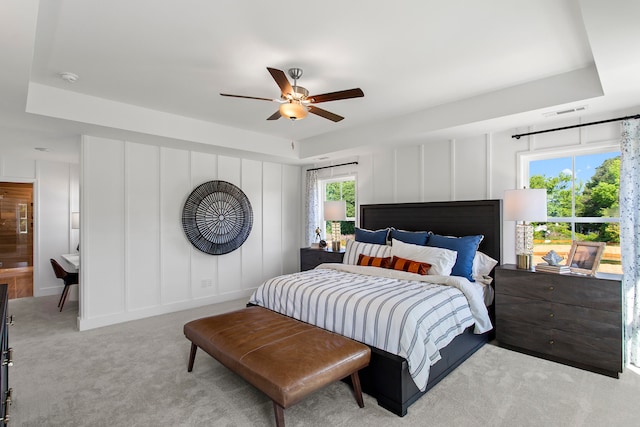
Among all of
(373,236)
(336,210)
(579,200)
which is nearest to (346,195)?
(336,210)

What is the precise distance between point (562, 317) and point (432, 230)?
1.65 metres

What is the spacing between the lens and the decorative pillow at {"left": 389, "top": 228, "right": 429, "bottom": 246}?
3.94 metres

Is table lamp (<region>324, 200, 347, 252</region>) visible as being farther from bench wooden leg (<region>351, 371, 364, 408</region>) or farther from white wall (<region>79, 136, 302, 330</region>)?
bench wooden leg (<region>351, 371, 364, 408</region>)

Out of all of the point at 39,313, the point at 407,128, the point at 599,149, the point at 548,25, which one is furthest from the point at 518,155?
the point at 39,313

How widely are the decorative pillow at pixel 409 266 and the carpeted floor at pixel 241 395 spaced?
91cm

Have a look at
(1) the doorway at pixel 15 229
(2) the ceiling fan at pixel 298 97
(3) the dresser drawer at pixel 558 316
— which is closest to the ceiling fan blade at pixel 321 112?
(2) the ceiling fan at pixel 298 97

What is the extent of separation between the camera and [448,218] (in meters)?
4.14

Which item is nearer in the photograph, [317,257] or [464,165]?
[464,165]

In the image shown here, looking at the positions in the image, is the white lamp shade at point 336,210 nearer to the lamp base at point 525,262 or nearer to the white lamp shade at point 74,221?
the lamp base at point 525,262

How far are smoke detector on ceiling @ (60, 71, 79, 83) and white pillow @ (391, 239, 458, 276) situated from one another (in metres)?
3.60

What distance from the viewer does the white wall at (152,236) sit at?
13.2ft

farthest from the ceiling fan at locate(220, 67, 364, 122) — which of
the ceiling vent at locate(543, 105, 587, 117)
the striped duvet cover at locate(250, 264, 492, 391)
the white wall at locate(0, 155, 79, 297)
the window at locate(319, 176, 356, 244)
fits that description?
the white wall at locate(0, 155, 79, 297)

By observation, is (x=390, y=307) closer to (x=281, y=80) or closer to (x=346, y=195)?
(x=281, y=80)

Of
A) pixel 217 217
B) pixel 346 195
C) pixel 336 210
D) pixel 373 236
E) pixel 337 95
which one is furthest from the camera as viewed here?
pixel 346 195
